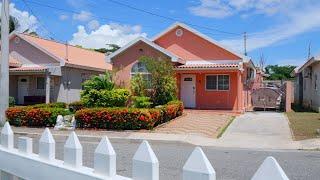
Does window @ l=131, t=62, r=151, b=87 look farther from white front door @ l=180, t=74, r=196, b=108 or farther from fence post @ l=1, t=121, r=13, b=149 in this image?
fence post @ l=1, t=121, r=13, b=149

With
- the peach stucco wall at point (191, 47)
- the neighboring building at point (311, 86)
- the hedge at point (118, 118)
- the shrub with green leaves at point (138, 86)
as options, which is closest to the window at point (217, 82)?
the peach stucco wall at point (191, 47)

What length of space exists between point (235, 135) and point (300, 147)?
3742 mm

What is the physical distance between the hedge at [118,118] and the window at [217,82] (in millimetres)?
9899

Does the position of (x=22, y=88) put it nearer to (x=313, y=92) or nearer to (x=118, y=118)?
(x=118, y=118)

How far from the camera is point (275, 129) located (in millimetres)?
19594

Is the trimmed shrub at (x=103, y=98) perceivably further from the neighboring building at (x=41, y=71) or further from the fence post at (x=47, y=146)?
the fence post at (x=47, y=146)

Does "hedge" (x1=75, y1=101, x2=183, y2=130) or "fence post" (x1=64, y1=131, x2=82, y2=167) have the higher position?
"fence post" (x1=64, y1=131, x2=82, y2=167)

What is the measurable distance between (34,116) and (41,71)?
43.8 ft

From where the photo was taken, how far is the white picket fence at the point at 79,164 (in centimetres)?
204

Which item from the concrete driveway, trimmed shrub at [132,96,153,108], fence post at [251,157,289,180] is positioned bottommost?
A: the concrete driveway

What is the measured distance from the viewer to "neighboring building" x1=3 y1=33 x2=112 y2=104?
33500mm

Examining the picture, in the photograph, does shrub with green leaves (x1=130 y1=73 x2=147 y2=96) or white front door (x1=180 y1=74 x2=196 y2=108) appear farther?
white front door (x1=180 y1=74 x2=196 y2=108)

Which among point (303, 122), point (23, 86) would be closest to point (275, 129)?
point (303, 122)

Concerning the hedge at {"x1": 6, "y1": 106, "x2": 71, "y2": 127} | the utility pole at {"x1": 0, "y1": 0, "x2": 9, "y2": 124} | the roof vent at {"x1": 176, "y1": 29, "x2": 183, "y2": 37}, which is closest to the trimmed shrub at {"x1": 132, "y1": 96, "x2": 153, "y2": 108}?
the hedge at {"x1": 6, "y1": 106, "x2": 71, "y2": 127}
